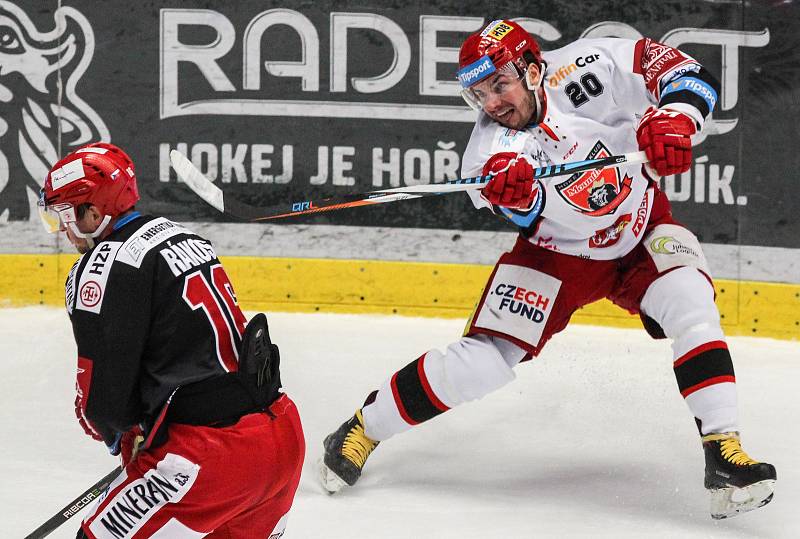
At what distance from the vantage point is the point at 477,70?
3006mm

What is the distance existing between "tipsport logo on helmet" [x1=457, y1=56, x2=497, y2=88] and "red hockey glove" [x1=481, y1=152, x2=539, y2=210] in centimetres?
27

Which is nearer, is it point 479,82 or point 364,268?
point 479,82

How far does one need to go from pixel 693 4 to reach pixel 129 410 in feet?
10.6

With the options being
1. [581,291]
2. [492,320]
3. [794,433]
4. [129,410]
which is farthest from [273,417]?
[794,433]

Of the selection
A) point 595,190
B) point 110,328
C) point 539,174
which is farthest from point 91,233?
point 595,190

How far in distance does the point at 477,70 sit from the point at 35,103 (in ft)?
7.90

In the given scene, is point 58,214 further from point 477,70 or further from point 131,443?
point 477,70

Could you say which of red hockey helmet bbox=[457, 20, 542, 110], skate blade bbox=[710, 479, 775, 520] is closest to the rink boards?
red hockey helmet bbox=[457, 20, 542, 110]

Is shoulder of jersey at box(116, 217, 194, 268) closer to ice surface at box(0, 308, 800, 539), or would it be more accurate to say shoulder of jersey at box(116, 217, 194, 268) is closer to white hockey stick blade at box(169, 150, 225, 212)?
white hockey stick blade at box(169, 150, 225, 212)

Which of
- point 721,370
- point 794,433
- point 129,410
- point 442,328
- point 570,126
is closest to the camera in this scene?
point 129,410

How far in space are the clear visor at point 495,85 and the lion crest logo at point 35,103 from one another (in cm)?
217

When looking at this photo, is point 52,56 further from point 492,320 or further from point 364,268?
point 492,320

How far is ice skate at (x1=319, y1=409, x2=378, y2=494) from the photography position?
3.23 m

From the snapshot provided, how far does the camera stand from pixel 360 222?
4773 millimetres
